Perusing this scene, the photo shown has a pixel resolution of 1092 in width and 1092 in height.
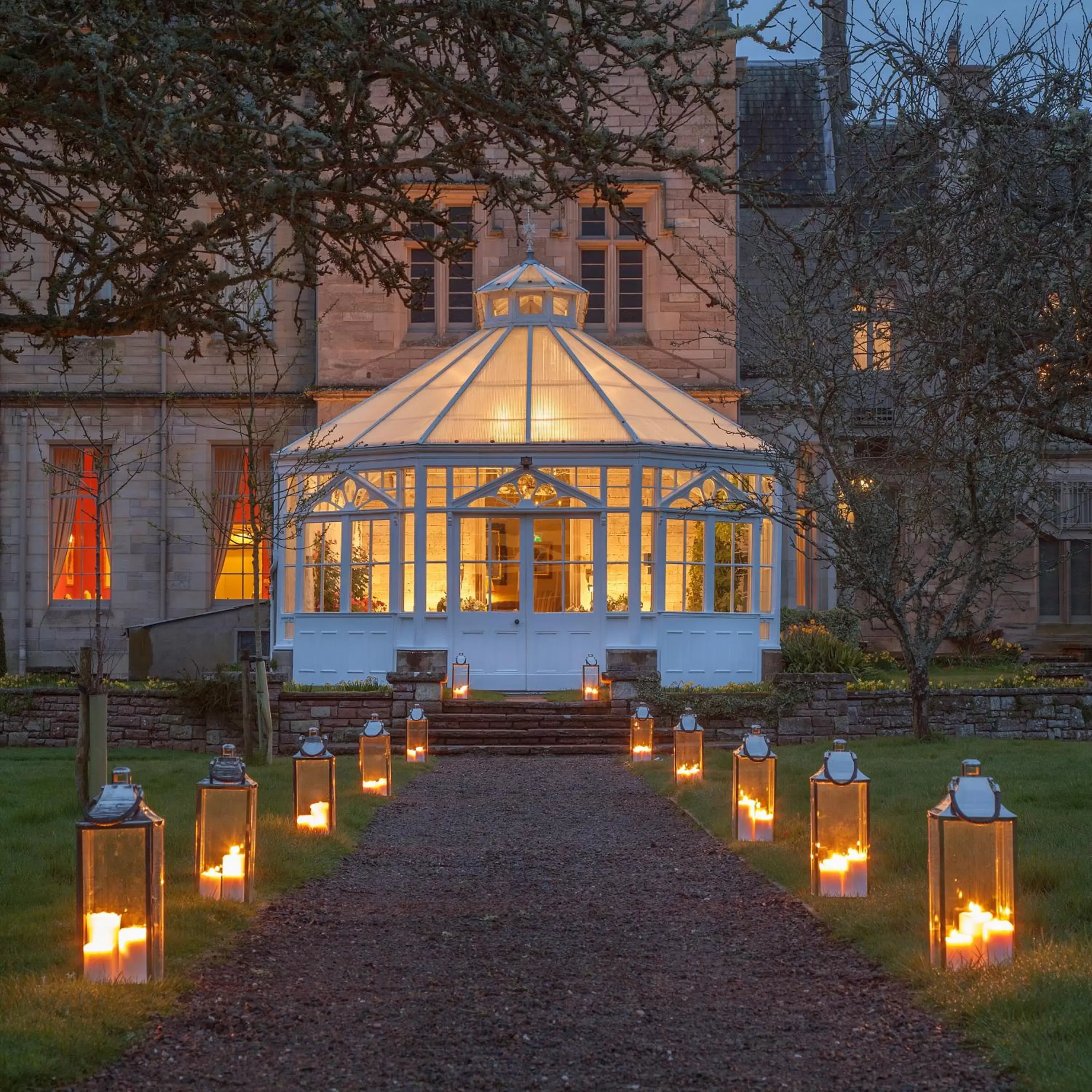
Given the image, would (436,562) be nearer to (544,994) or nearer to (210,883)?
(210,883)

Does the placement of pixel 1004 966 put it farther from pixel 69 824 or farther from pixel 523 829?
pixel 69 824

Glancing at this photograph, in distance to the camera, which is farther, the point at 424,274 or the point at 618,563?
the point at 424,274

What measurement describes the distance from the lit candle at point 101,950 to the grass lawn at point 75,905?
58 millimetres

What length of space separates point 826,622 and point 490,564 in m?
4.16

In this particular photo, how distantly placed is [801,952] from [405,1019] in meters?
1.92

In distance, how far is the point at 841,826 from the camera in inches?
293

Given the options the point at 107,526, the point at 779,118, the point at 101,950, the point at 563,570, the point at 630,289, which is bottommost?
the point at 101,950

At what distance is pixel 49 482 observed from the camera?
25.0 m

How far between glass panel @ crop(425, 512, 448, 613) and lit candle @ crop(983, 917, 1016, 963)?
13685 millimetres

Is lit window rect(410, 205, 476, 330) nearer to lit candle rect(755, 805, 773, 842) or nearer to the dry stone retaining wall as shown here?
the dry stone retaining wall

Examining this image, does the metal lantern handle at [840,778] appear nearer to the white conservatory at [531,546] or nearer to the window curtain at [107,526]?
the white conservatory at [531,546]

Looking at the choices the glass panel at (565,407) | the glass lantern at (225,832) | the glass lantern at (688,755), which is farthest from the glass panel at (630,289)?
the glass lantern at (225,832)

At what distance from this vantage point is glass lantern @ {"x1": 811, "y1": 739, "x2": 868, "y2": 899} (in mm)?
7387

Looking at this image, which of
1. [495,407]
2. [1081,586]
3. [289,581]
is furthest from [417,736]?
[1081,586]
